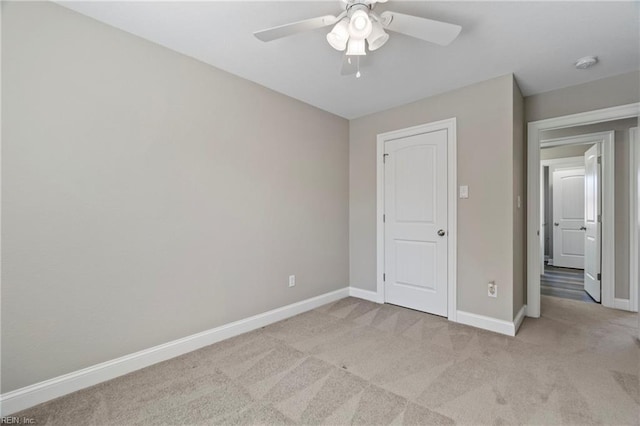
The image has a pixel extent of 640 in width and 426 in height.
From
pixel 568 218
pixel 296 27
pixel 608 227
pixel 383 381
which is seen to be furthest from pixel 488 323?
pixel 568 218

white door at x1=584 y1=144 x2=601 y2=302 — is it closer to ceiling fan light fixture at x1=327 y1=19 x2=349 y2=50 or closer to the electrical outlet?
the electrical outlet

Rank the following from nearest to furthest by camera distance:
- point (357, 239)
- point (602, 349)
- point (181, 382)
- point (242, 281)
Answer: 1. point (181, 382)
2. point (602, 349)
3. point (242, 281)
4. point (357, 239)

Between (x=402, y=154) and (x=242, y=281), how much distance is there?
2.29 m

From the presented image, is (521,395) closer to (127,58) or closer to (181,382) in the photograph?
(181,382)

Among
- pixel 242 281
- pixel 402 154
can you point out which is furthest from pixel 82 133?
pixel 402 154

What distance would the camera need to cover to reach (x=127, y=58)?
2.03 m

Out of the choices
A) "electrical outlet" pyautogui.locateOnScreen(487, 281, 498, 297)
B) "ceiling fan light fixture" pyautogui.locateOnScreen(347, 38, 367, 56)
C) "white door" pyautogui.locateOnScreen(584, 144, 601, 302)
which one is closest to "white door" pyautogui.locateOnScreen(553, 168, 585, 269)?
"white door" pyautogui.locateOnScreen(584, 144, 601, 302)

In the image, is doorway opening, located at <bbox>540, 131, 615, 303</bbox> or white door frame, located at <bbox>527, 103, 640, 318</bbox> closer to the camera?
white door frame, located at <bbox>527, 103, 640, 318</bbox>

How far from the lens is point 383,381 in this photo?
1.91 metres

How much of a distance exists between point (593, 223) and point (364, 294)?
10.2ft

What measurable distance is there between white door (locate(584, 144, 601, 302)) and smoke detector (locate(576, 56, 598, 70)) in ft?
5.65

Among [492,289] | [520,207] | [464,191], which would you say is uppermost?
[464,191]

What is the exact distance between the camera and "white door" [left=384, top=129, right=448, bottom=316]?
3.10 m

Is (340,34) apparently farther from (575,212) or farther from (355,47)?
(575,212)
